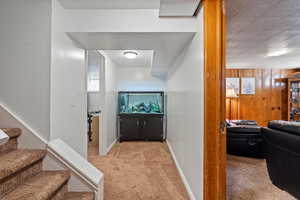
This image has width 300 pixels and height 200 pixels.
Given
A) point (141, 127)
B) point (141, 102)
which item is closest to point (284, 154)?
point (141, 127)

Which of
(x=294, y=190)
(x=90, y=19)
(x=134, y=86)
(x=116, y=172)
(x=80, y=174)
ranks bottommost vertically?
(x=116, y=172)

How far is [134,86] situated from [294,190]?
4.20m

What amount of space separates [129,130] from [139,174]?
6.93 ft

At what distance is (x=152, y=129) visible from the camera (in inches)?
185

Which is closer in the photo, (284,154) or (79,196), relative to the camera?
(79,196)

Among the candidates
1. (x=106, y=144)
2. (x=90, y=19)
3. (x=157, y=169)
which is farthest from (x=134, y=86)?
(x=90, y=19)

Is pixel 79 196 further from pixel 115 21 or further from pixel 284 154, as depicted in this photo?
pixel 284 154

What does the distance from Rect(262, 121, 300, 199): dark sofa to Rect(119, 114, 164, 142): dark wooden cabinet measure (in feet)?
9.04

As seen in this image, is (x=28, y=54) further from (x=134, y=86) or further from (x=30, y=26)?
(x=134, y=86)

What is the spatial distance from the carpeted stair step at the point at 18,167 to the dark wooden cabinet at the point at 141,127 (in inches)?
121

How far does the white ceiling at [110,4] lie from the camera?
1676 millimetres

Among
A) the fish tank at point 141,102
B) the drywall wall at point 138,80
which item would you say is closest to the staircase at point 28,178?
the fish tank at point 141,102

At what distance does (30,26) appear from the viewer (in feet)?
5.34

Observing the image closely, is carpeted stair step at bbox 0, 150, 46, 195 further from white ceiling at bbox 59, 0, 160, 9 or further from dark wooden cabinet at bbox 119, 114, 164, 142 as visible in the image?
dark wooden cabinet at bbox 119, 114, 164, 142
